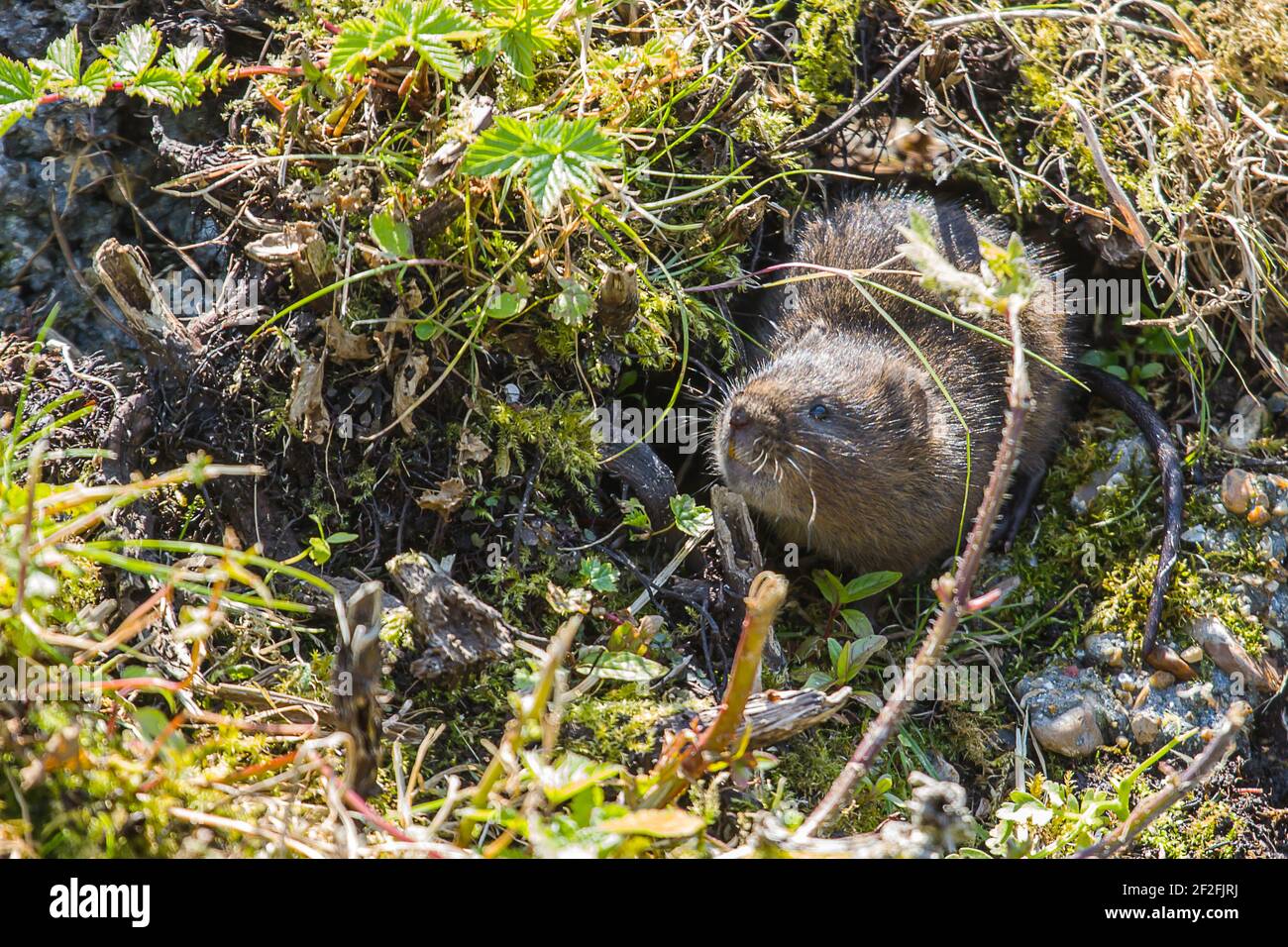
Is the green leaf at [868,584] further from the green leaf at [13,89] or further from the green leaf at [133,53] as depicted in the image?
the green leaf at [13,89]

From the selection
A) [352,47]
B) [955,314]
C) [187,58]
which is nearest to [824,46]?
[955,314]

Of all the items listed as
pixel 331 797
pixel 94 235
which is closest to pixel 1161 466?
pixel 331 797

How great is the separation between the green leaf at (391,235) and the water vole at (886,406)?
1.41m

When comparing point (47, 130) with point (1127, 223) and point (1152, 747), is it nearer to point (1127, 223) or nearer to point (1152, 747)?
point (1127, 223)

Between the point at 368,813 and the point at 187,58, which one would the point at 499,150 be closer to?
the point at 187,58

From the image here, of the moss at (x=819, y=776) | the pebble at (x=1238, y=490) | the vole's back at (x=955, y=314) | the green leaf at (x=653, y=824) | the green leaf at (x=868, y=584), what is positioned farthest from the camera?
the vole's back at (x=955, y=314)

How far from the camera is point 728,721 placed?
108 inches

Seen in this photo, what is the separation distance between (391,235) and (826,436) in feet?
6.02

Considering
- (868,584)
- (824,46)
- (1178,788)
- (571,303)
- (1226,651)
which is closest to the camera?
(1178,788)

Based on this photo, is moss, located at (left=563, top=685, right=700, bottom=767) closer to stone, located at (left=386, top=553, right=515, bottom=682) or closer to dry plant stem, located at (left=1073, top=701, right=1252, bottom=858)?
stone, located at (left=386, top=553, right=515, bottom=682)

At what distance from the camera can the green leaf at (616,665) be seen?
3209mm

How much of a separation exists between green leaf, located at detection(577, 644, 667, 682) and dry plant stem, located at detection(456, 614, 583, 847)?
0.56 meters

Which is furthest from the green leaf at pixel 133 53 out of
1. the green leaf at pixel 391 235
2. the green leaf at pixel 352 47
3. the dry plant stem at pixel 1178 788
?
the dry plant stem at pixel 1178 788

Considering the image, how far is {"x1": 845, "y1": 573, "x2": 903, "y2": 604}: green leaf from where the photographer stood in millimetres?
4082
